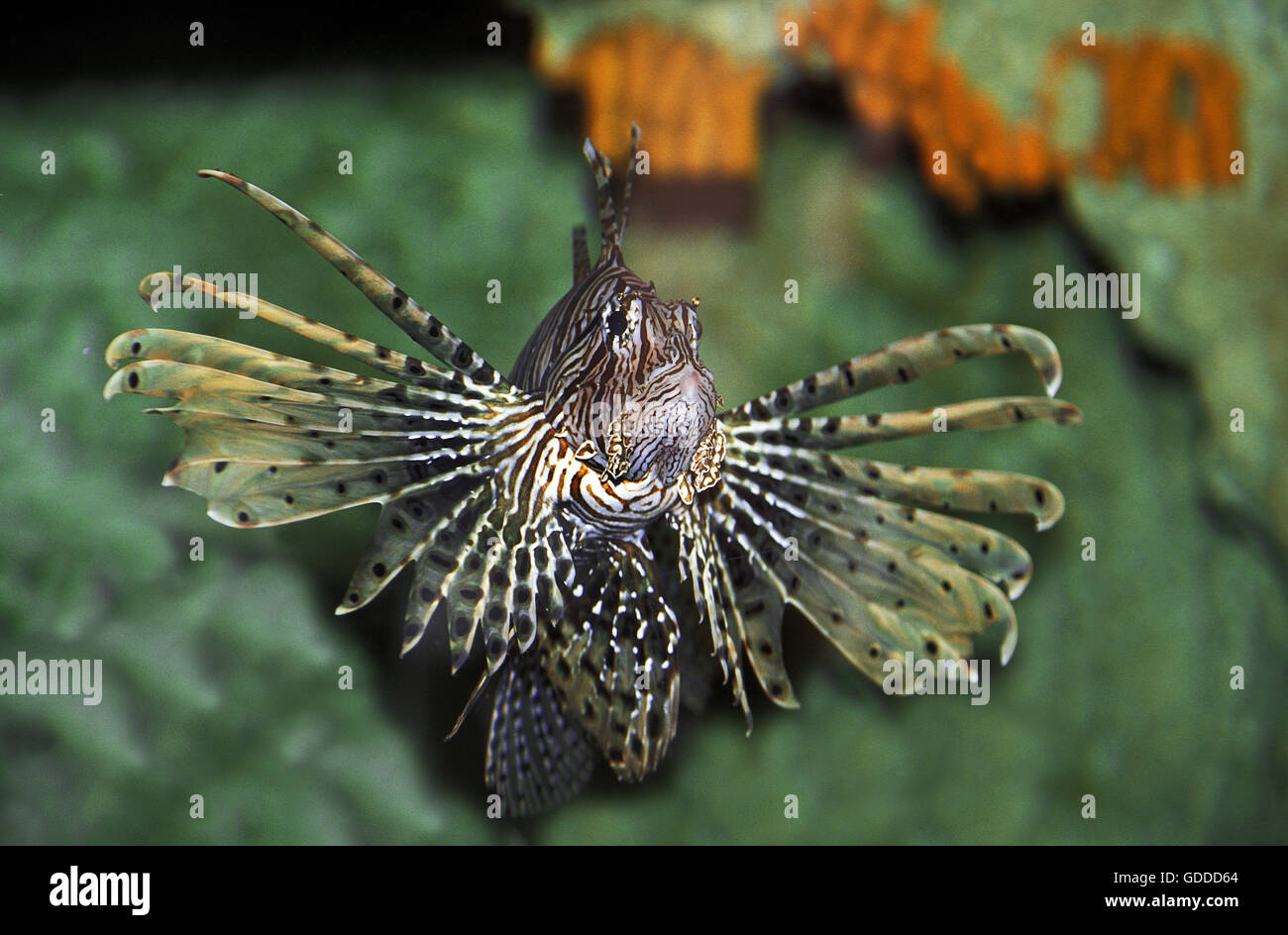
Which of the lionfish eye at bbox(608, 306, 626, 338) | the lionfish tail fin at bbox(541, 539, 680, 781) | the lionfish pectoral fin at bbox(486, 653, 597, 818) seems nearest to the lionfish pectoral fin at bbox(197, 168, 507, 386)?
the lionfish eye at bbox(608, 306, 626, 338)

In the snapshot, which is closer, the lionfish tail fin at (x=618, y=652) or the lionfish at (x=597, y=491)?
the lionfish at (x=597, y=491)

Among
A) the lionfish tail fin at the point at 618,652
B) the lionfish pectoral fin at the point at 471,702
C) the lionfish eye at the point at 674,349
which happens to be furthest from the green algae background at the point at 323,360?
the lionfish eye at the point at 674,349

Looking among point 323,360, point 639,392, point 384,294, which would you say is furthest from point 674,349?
point 323,360

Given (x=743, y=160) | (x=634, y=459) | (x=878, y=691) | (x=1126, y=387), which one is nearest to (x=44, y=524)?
(x=634, y=459)

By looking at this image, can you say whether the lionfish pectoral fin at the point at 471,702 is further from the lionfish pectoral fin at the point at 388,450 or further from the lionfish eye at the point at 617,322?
the lionfish eye at the point at 617,322

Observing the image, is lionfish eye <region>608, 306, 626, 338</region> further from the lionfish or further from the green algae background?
the green algae background

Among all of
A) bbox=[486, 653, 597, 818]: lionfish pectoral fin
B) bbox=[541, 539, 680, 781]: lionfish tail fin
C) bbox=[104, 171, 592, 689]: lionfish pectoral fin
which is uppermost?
bbox=[104, 171, 592, 689]: lionfish pectoral fin

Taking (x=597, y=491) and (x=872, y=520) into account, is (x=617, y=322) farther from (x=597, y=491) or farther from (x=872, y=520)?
(x=872, y=520)

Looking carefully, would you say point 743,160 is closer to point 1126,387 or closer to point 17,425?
point 1126,387

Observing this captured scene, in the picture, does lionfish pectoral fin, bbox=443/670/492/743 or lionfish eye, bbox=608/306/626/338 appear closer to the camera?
lionfish eye, bbox=608/306/626/338
